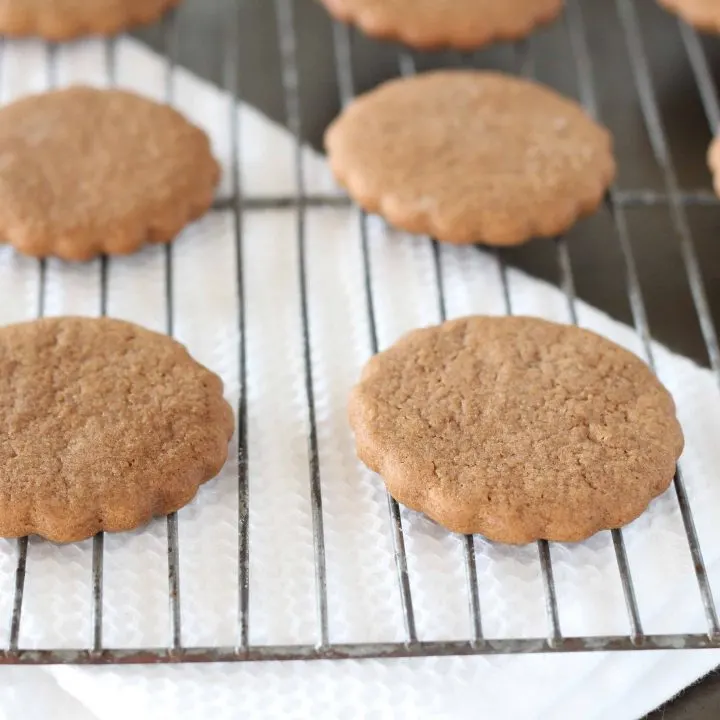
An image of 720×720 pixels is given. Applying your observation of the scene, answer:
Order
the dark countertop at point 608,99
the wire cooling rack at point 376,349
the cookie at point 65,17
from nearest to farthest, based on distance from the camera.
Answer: the wire cooling rack at point 376,349 → the dark countertop at point 608,99 → the cookie at point 65,17

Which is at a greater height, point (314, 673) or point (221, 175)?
point (221, 175)

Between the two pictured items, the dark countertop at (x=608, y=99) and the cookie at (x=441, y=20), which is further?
the cookie at (x=441, y=20)

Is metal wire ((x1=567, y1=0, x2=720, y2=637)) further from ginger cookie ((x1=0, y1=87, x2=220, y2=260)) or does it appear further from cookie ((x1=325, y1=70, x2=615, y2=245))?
ginger cookie ((x1=0, y1=87, x2=220, y2=260))

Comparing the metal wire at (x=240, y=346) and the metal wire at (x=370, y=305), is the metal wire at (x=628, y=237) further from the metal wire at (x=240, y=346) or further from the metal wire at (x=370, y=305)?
the metal wire at (x=240, y=346)

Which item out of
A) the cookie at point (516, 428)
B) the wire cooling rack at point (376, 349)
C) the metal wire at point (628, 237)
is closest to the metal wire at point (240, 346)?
the wire cooling rack at point (376, 349)

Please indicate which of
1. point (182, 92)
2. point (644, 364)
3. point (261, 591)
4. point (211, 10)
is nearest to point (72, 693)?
point (261, 591)

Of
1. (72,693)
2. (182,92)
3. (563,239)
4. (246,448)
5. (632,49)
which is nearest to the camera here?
(72,693)

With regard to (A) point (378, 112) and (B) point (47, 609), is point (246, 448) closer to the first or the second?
(B) point (47, 609)
